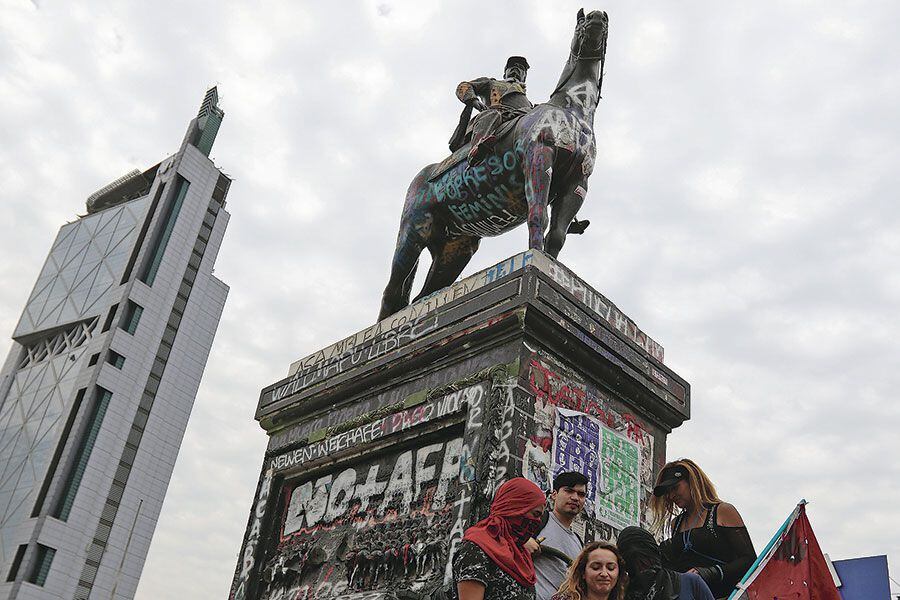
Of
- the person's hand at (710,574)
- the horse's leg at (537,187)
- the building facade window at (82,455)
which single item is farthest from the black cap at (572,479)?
the building facade window at (82,455)

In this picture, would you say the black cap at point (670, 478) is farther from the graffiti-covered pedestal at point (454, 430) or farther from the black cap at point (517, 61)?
the black cap at point (517, 61)

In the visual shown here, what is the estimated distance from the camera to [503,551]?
3.53m

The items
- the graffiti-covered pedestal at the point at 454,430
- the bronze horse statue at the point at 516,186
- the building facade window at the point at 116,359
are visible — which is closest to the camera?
the graffiti-covered pedestal at the point at 454,430

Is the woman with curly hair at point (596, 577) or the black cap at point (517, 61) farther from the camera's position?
the black cap at point (517, 61)

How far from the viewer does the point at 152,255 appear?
59688 millimetres

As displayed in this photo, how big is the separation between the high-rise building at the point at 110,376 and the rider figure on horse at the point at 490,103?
50.8 meters

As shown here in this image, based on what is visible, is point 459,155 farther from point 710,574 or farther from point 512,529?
point 710,574

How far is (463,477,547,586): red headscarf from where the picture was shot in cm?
352

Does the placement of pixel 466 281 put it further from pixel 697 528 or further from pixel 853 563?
pixel 853 563

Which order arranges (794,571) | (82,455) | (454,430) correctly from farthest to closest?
(82,455), (454,430), (794,571)

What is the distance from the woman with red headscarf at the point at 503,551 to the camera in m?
3.41

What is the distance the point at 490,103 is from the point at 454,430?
10.2ft

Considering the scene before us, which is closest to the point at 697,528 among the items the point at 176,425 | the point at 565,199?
the point at 565,199

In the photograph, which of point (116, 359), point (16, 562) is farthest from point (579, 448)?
point (116, 359)
